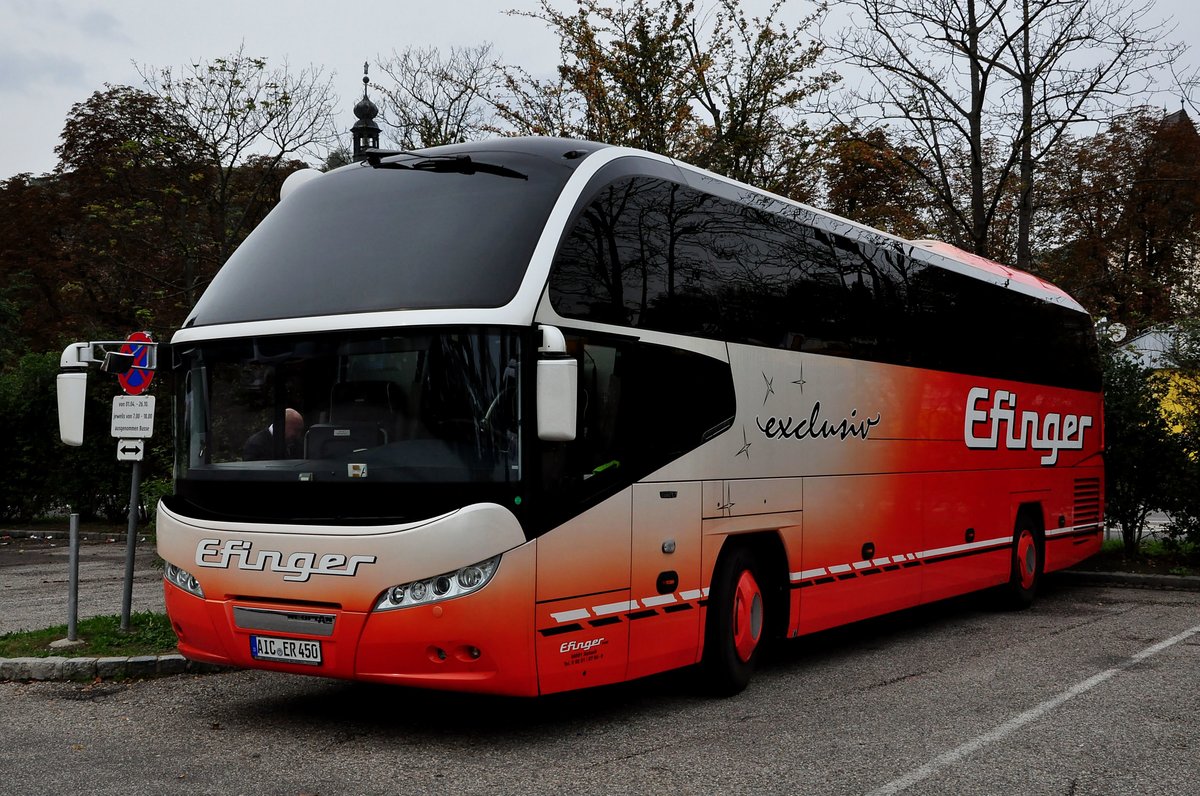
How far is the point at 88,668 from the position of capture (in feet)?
30.2

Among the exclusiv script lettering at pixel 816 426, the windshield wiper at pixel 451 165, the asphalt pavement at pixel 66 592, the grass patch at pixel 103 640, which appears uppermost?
the windshield wiper at pixel 451 165

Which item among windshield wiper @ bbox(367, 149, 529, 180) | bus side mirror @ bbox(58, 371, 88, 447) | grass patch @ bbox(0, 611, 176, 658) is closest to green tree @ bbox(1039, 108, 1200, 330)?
grass patch @ bbox(0, 611, 176, 658)

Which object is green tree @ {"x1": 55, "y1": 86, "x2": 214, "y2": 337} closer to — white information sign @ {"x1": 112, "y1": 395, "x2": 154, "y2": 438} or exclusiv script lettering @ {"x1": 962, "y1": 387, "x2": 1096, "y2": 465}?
white information sign @ {"x1": 112, "y1": 395, "x2": 154, "y2": 438}

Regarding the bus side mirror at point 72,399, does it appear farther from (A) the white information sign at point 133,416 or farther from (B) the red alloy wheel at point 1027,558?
(B) the red alloy wheel at point 1027,558

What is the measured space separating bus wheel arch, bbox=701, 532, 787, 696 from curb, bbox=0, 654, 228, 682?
4.00 metres

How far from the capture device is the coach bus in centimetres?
675

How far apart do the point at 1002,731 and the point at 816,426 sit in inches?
118

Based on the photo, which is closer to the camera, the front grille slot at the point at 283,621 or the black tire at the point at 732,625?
the front grille slot at the point at 283,621

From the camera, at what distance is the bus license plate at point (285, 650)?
6863 millimetres

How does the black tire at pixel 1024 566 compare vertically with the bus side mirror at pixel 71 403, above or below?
below

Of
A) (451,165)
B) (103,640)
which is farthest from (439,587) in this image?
(103,640)

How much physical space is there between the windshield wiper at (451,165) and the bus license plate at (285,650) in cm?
298

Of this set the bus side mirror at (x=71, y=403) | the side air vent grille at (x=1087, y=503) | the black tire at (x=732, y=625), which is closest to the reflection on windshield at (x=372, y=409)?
the bus side mirror at (x=71, y=403)

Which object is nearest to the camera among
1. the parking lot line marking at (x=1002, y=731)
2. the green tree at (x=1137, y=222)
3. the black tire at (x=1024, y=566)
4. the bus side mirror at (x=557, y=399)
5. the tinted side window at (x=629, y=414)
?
the parking lot line marking at (x=1002, y=731)
